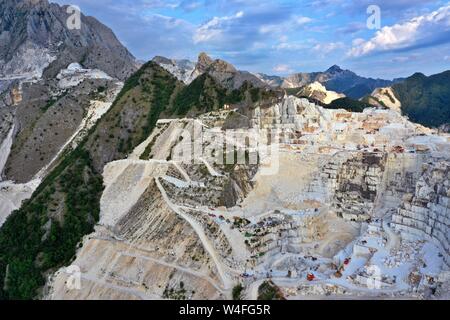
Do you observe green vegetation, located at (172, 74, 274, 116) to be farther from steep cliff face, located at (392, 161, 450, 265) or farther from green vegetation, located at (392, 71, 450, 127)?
green vegetation, located at (392, 71, 450, 127)

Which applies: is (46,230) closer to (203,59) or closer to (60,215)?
(60,215)

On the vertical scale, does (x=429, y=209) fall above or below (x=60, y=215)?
above

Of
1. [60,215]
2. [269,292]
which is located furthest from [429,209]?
[60,215]

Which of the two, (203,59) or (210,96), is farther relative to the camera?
(203,59)

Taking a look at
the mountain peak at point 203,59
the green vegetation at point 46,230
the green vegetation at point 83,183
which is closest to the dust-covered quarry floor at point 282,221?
the green vegetation at point 46,230

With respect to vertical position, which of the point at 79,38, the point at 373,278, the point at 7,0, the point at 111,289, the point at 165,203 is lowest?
the point at 111,289

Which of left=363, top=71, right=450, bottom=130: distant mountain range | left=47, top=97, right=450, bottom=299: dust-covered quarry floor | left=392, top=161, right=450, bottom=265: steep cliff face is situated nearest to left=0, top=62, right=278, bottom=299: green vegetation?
left=47, top=97, right=450, bottom=299: dust-covered quarry floor

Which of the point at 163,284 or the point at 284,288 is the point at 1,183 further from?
the point at 284,288

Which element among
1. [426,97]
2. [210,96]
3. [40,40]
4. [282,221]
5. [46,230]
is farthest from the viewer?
[426,97]
